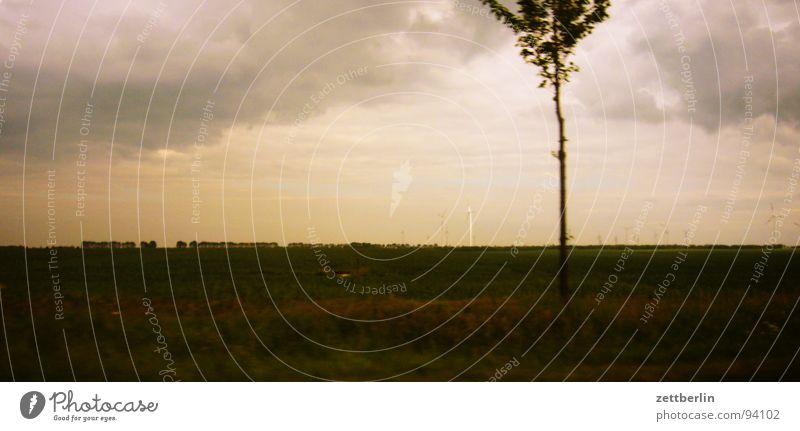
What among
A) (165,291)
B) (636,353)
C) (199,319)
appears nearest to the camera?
(636,353)

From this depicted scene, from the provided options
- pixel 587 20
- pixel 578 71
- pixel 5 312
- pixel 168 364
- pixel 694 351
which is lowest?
pixel 694 351

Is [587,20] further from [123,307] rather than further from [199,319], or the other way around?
[123,307]

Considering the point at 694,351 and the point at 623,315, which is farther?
the point at 623,315

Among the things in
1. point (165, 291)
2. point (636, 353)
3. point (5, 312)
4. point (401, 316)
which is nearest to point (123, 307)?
point (5, 312)

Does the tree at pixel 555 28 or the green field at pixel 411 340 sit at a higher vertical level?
the tree at pixel 555 28

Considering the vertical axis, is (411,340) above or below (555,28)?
below

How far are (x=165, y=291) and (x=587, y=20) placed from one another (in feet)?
68.2

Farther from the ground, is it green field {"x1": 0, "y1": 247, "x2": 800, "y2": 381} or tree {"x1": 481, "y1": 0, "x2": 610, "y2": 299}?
tree {"x1": 481, "y1": 0, "x2": 610, "y2": 299}

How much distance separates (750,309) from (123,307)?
16.3 metres

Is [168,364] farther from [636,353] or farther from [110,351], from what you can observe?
[636,353]
